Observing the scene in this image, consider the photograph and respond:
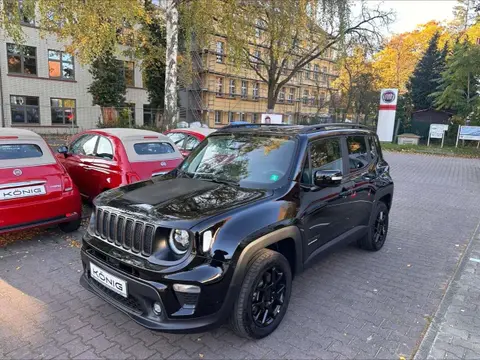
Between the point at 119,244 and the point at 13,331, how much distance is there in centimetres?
127

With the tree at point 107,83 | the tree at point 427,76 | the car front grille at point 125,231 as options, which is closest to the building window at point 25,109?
the tree at point 107,83

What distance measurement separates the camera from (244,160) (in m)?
3.74

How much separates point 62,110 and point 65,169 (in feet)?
78.7

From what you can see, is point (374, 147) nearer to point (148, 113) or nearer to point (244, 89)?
point (148, 113)

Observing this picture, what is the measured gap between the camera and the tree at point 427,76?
32125 millimetres

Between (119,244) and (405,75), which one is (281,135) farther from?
(405,75)

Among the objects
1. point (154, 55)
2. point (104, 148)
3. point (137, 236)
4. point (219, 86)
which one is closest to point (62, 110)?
point (154, 55)

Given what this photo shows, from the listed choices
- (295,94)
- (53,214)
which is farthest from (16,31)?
(295,94)

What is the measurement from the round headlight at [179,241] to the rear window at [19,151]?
3.46 m

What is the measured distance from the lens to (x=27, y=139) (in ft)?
16.9

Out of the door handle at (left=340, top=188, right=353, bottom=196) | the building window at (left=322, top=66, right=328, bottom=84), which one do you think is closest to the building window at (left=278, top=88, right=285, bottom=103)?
the building window at (left=322, top=66, right=328, bottom=84)

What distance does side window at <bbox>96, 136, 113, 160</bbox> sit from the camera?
5977mm

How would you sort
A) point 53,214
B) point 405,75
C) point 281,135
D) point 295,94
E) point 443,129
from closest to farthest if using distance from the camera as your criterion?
point 281,135
point 53,214
point 443,129
point 405,75
point 295,94

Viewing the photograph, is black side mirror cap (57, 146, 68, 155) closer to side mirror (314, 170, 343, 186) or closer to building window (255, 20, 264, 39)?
side mirror (314, 170, 343, 186)
